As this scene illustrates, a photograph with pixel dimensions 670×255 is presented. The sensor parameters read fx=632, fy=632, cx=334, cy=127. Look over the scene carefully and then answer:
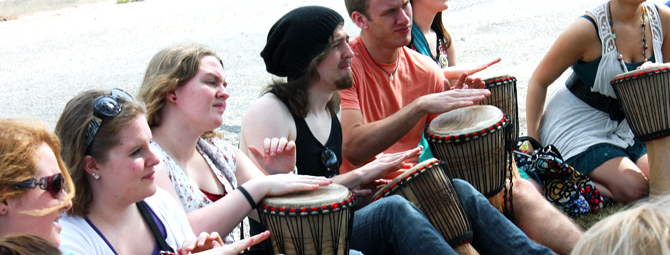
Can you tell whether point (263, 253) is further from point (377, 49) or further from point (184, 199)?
point (377, 49)

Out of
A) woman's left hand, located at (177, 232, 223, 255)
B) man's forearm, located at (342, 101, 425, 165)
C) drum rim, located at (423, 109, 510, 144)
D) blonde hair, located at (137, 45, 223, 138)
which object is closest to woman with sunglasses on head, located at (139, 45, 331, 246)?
blonde hair, located at (137, 45, 223, 138)

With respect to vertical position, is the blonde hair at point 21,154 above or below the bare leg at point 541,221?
above

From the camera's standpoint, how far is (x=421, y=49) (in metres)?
4.00

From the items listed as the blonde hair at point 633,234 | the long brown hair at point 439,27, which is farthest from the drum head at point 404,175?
the long brown hair at point 439,27

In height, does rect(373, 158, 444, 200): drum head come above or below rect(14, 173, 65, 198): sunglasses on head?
below

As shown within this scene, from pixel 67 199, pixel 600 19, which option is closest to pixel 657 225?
pixel 67 199

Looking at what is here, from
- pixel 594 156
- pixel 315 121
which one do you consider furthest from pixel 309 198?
pixel 594 156

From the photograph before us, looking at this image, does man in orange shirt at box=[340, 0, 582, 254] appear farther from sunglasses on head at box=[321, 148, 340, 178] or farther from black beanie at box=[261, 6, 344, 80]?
black beanie at box=[261, 6, 344, 80]

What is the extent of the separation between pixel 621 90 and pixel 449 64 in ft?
4.14

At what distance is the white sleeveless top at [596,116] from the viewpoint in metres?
3.68

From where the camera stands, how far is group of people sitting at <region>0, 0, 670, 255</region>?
1.84 metres

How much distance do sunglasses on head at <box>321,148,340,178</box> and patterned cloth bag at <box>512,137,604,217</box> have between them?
1168 millimetres

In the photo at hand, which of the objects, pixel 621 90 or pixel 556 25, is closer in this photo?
pixel 621 90

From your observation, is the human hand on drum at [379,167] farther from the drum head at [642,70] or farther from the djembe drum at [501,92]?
the drum head at [642,70]
